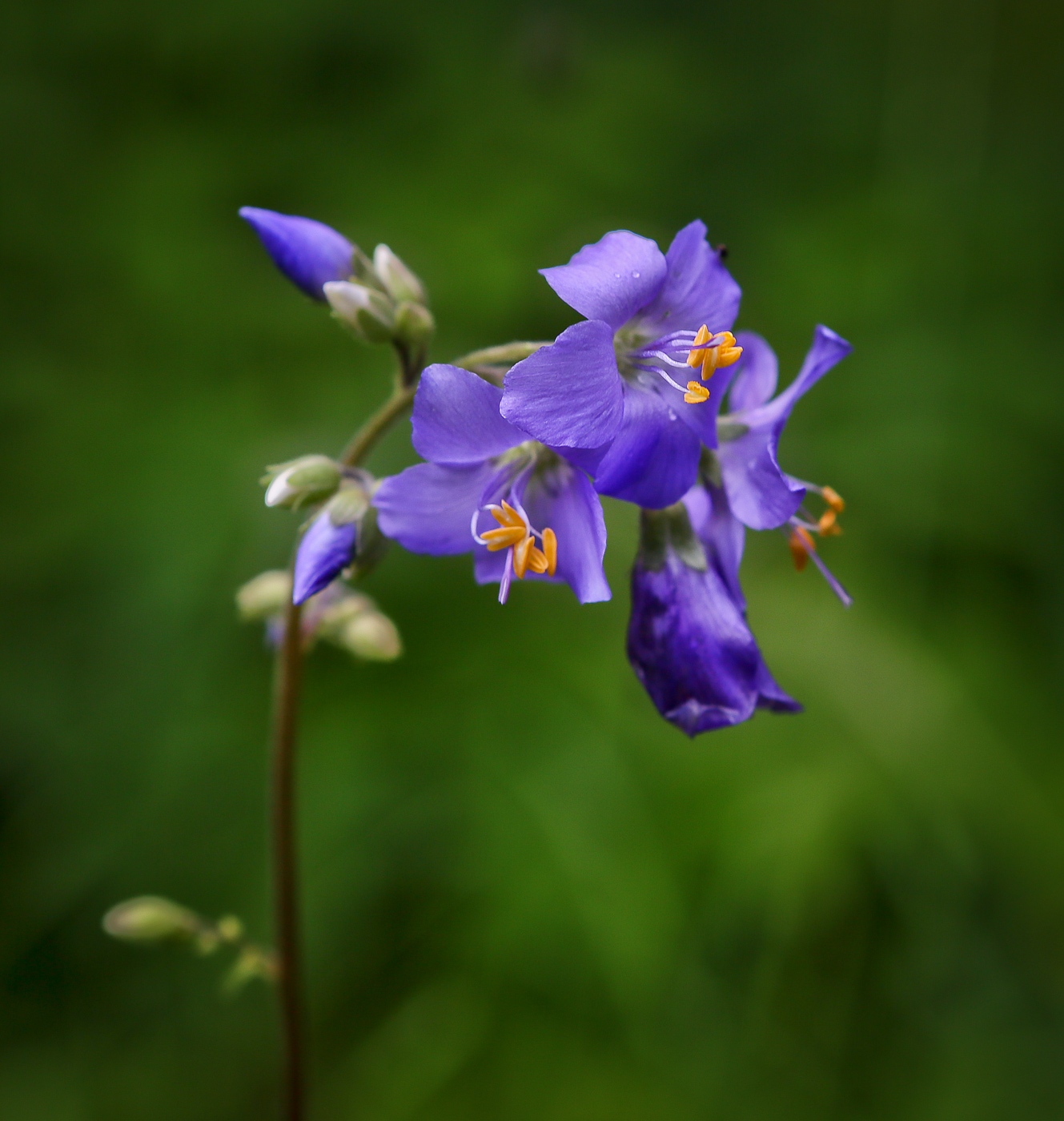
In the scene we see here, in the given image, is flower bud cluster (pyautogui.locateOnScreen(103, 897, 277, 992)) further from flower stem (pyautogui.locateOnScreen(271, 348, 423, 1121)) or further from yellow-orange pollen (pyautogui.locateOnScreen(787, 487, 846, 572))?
yellow-orange pollen (pyautogui.locateOnScreen(787, 487, 846, 572))

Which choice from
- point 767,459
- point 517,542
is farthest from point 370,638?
point 767,459

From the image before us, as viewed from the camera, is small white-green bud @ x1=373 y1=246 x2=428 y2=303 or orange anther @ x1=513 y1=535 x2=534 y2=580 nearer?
orange anther @ x1=513 y1=535 x2=534 y2=580

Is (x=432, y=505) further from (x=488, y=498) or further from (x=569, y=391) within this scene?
(x=569, y=391)

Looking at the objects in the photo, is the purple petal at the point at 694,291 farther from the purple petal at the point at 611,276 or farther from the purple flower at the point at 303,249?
the purple flower at the point at 303,249

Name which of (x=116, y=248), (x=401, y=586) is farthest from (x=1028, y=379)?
(x=116, y=248)

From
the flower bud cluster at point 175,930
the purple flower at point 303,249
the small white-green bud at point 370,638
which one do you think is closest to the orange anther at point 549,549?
the small white-green bud at point 370,638

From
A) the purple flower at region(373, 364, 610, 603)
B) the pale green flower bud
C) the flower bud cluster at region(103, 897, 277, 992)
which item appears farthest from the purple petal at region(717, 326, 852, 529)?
the flower bud cluster at region(103, 897, 277, 992)

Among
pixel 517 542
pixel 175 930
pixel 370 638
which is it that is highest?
pixel 517 542

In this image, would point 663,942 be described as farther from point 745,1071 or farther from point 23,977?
point 23,977
